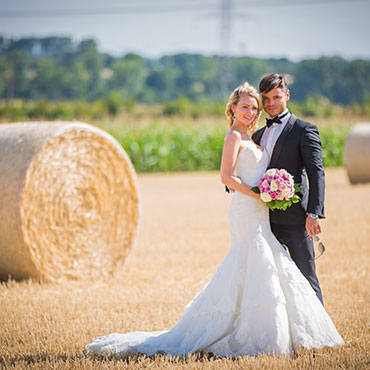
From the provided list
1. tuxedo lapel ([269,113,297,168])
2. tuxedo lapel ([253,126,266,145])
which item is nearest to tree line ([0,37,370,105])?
tuxedo lapel ([253,126,266,145])

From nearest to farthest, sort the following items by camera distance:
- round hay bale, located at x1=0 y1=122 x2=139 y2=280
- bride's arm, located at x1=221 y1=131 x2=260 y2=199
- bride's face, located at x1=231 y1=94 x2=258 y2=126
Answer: bride's arm, located at x1=221 y1=131 x2=260 y2=199
bride's face, located at x1=231 y1=94 x2=258 y2=126
round hay bale, located at x1=0 y1=122 x2=139 y2=280

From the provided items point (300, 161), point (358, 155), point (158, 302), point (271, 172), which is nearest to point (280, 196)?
point (271, 172)

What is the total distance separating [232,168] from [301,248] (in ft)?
2.50

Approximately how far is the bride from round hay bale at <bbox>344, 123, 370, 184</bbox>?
1162cm

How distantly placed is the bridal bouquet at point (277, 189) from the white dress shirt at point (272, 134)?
0.36 metres

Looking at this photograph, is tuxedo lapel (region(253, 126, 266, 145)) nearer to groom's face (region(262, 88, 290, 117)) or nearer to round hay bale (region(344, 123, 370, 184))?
groom's face (region(262, 88, 290, 117))

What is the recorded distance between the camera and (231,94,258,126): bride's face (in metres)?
4.10

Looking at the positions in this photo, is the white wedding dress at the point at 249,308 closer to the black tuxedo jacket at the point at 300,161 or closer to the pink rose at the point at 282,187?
the black tuxedo jacket at the point at 300,161

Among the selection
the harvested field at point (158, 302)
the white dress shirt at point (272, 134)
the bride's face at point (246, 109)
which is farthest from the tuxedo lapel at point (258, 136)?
the harvested field at point (158, 302)

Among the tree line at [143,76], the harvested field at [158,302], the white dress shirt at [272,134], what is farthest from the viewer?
the tree line at [143,76]

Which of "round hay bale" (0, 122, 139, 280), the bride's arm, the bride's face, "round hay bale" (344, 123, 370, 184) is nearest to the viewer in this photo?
Result: the bride's arm

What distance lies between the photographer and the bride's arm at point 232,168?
4.00 meters

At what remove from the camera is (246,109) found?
411 cm

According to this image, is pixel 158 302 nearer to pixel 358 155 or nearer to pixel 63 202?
pixel 63 202
